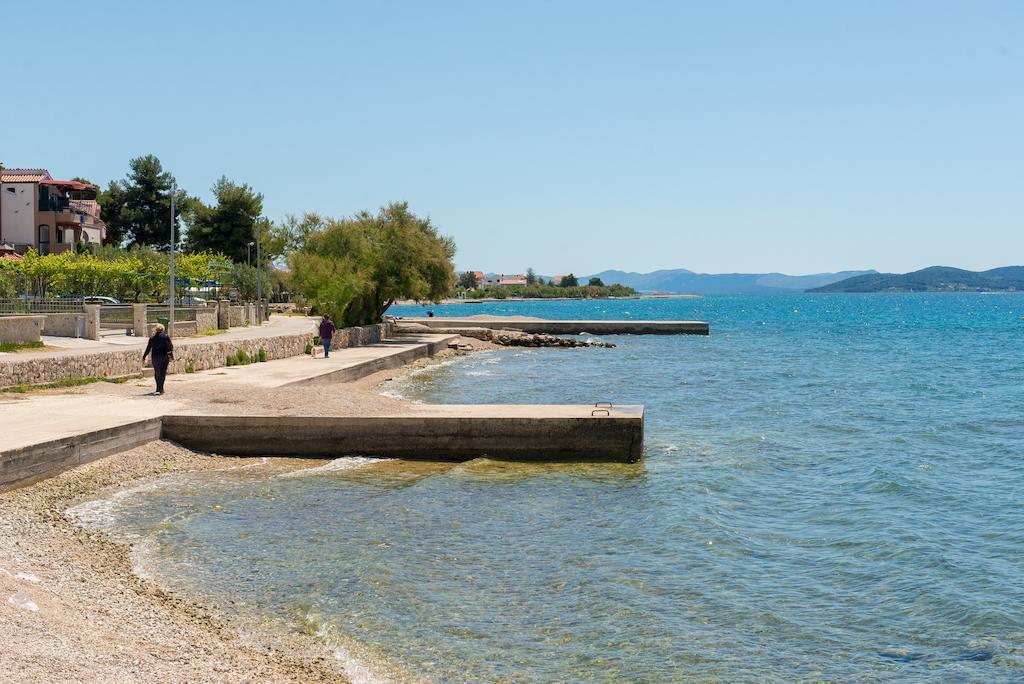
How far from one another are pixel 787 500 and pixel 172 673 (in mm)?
13521

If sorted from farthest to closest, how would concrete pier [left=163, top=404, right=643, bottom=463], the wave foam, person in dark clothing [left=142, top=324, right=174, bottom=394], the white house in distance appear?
the white house in distance, person in dark clothing [left=142, top=324, right=174, bottom=394], concrete pier [left=163, top=404, right=643, bottom=463], the wave foam

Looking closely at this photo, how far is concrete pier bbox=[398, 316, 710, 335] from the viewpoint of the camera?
8162cm

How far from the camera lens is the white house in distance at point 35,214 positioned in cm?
7281

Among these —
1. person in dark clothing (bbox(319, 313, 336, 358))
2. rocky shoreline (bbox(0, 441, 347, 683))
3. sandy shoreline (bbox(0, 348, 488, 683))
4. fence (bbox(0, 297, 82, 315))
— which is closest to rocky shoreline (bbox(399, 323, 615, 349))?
fence (bbox(0, 297, 82, 315))

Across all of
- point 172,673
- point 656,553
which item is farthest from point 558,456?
point 172,673

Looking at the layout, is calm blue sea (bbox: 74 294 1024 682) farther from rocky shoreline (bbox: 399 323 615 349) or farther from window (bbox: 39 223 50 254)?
window (bbox: 39 223 50 254)

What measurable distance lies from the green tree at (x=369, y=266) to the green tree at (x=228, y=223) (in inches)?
1429

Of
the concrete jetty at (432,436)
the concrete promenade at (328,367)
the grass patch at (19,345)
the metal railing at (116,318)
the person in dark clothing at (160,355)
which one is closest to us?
the concrete jetty at (432,436)

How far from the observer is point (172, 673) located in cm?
941

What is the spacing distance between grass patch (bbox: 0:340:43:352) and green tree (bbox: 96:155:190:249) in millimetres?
66088

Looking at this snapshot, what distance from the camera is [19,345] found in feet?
105

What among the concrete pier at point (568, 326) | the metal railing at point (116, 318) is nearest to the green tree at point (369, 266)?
the metal railing at point (116, 318)

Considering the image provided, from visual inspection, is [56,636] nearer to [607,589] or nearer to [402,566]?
[402,566]

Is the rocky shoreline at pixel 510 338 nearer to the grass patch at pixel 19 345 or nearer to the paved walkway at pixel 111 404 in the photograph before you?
the paved walkway at pixel 111 404
